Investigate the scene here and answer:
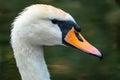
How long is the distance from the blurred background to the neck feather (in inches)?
98.2

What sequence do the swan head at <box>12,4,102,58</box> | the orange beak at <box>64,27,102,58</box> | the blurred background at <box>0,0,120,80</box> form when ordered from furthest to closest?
1. the blurred background at <box>0,0,120,80</box>
2. the orange beak at <box>64,27,102,58</box>
3. the swan head at <box>12,4,102,58</box>

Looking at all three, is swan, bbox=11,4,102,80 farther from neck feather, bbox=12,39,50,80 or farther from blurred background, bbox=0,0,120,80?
blurred background, bbox=0,0,120,80

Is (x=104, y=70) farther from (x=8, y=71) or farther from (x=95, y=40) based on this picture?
(x=8, y=71)

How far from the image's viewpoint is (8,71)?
8.75 m

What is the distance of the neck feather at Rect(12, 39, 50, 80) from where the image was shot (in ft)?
19.7

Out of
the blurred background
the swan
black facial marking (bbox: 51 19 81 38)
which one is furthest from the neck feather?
the blurred background

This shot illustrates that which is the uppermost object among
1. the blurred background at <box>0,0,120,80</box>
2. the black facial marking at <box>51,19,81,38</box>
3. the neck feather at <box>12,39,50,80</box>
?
the black facial marking at <box>51,19,81,38</box>

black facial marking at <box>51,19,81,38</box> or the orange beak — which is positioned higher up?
black facial marking at <box>51,19,81,38</box>

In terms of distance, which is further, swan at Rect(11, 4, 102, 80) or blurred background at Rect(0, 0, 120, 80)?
blurred background at Rect(0, 0, 120, 80)

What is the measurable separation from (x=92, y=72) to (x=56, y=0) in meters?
1.22

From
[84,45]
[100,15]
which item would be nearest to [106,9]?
[100,15]

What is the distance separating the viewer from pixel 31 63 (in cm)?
605

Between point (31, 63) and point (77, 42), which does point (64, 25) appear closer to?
point (77, 42)

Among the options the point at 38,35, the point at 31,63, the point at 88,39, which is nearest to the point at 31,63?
the point at 31,63
